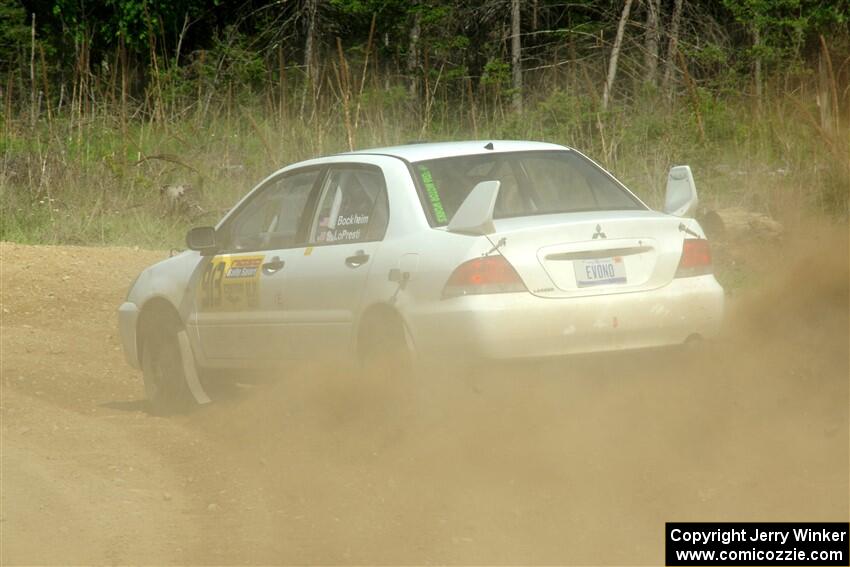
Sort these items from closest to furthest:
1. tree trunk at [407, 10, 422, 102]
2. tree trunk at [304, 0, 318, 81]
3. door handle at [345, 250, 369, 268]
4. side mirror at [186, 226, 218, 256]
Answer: door handle at [345, 250, 369, 268] → side mirror at [186, 226, 218, 256] → tree trunk at [407, 10, 422, 102] → tree trunk at [304, 0, 318, 81]

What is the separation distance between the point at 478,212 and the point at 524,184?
3.32 feet

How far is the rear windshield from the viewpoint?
7172 millimetres

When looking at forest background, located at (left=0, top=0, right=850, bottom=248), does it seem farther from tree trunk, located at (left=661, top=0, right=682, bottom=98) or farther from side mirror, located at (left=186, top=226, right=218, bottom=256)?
side mirror, located at (left=186, top=226, right=218, bottom=256)

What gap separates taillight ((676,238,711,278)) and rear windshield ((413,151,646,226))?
1.53ft

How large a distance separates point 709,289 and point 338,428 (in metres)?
2.05

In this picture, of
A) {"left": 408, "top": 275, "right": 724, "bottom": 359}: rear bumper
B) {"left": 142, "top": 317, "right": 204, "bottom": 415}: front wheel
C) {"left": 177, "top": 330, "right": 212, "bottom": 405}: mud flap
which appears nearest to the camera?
{"left": 408, "top": 275, "right": 724, "bottom": 359}: rear bumper

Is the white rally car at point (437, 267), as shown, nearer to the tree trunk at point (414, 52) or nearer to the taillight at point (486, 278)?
the taillight at point (486, 278)

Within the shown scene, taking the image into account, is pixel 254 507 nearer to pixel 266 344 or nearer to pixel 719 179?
pixel 266 344

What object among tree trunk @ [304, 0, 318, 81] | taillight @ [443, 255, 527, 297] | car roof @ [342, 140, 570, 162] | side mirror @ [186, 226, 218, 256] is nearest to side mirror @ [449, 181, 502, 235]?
taillight @ [443, 255, 527, 297]

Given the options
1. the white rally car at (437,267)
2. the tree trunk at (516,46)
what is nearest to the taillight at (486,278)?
the white rally car at (437,267)

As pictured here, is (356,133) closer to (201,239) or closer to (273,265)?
(201,239)

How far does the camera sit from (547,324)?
20.9 feet

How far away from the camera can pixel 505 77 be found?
2555 centimetres

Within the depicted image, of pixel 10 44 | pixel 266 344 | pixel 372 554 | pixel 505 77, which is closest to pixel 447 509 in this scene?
pixel 372 554
